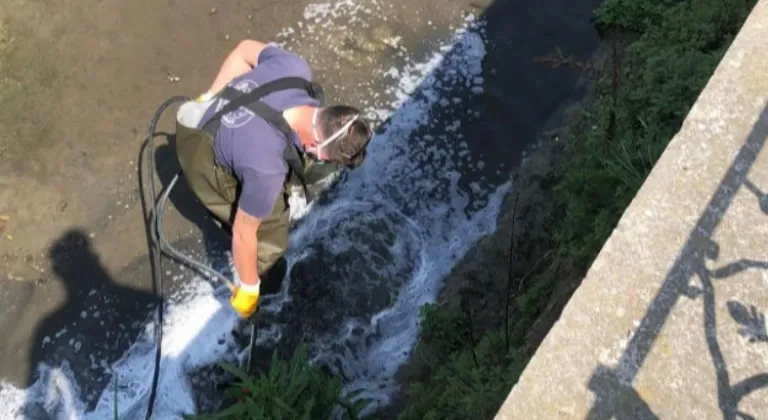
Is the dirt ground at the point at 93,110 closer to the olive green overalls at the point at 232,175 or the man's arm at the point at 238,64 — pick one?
the olive green overalls at the point at 232,175

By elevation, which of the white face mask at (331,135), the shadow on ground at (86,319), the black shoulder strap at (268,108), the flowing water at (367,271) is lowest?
the flowing water at (367,271)

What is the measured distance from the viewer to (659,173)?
247cm

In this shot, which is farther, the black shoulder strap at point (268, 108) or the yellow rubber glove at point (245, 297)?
the yellow rubber glove at point (245, 297)

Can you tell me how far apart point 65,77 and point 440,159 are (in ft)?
8.73

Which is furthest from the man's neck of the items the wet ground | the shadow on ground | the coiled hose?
the shadow on ground

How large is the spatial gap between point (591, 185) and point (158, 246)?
2565mm

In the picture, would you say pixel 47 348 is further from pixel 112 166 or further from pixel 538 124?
pixel 538 124

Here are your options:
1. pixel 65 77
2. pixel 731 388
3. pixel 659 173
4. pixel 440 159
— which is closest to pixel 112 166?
pixel 65 77

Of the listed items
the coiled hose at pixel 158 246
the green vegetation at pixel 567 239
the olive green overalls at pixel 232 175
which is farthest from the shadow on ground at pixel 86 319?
the green vegetation at pixel 567 239

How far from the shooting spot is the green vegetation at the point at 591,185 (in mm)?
3430

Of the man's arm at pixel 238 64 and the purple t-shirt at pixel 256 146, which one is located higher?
the man's arm at pixel 238 64

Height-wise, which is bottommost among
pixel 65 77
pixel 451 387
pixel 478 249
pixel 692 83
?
pixel 478 249

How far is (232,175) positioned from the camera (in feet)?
12.2

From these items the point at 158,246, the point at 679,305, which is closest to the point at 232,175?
the point at 158,246
